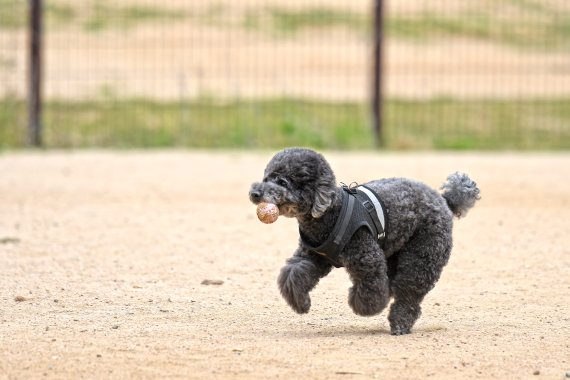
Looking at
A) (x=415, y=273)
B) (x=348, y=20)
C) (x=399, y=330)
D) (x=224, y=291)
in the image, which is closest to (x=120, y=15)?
(x=348, y=20)

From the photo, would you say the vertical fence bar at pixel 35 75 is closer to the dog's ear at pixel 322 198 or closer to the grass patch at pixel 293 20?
the grass patch at pixel 293 20

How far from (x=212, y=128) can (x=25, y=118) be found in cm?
289

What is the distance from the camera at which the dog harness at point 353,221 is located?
6457mm

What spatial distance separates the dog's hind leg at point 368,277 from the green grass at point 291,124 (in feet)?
36.3

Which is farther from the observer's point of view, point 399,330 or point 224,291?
point 224,291

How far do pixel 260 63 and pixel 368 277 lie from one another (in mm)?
18133

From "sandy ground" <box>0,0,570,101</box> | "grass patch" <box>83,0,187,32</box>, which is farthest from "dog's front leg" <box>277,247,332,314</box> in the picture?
"grass patch" <box>83,0,187,32</box>

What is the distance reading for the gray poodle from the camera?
252 inches

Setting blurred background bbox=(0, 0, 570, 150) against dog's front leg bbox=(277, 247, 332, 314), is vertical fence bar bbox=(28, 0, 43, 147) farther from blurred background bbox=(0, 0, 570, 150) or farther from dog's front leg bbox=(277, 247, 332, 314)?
dog's front leg bbox=(277, 247, 332, 314)

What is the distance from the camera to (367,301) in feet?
21.2

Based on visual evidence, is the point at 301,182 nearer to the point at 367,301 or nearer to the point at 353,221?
the point at 353,221

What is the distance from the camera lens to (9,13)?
1805 centimetres

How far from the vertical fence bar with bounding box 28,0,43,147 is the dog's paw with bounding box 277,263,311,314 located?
36.8 feet

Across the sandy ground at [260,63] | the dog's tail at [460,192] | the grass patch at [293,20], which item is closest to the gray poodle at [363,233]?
the dog's tail at [460,192]
